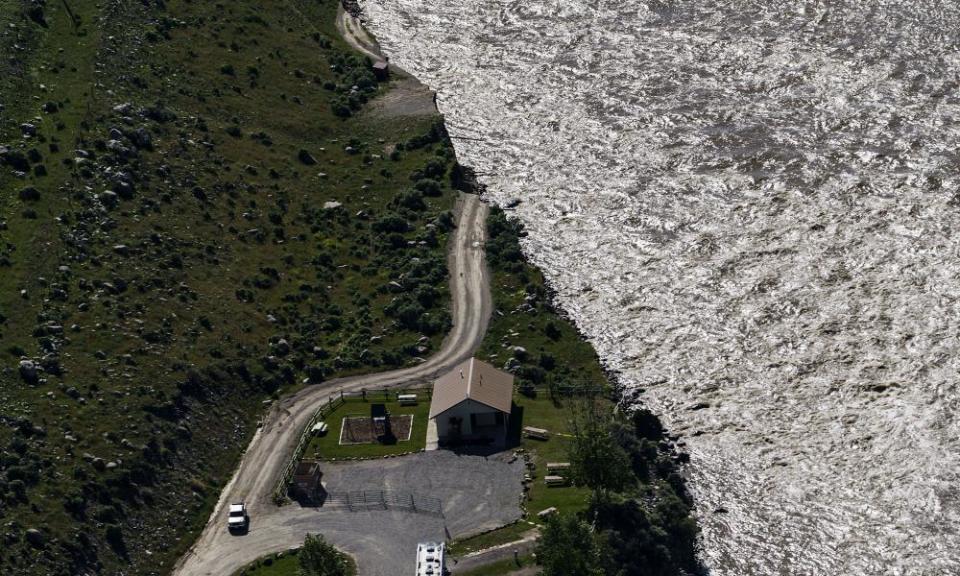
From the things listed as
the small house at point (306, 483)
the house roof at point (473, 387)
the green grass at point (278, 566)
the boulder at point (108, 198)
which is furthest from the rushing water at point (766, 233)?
the boulder at point (108, 198)

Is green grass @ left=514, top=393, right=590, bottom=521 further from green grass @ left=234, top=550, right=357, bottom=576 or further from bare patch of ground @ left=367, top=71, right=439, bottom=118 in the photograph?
bare patch of ground @ left=367, top=71, right=439, bottom=118

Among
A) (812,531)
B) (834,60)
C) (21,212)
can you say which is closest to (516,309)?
(812,531)

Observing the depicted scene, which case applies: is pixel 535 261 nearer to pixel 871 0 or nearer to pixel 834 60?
pixel 834 60

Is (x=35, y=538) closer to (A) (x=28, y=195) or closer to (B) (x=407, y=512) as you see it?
(B) (x=407, y=512)

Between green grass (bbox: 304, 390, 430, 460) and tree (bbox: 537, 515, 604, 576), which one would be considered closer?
tree (bbox: 537, 515, 604, 576)

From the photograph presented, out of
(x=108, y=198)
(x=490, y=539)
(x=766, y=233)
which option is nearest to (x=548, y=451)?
(x=490, y=539)

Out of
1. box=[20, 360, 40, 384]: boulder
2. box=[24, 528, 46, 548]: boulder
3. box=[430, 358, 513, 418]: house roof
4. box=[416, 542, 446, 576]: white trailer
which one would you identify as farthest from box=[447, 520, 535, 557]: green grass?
box=[20, 360, 40, 384]: boulder
